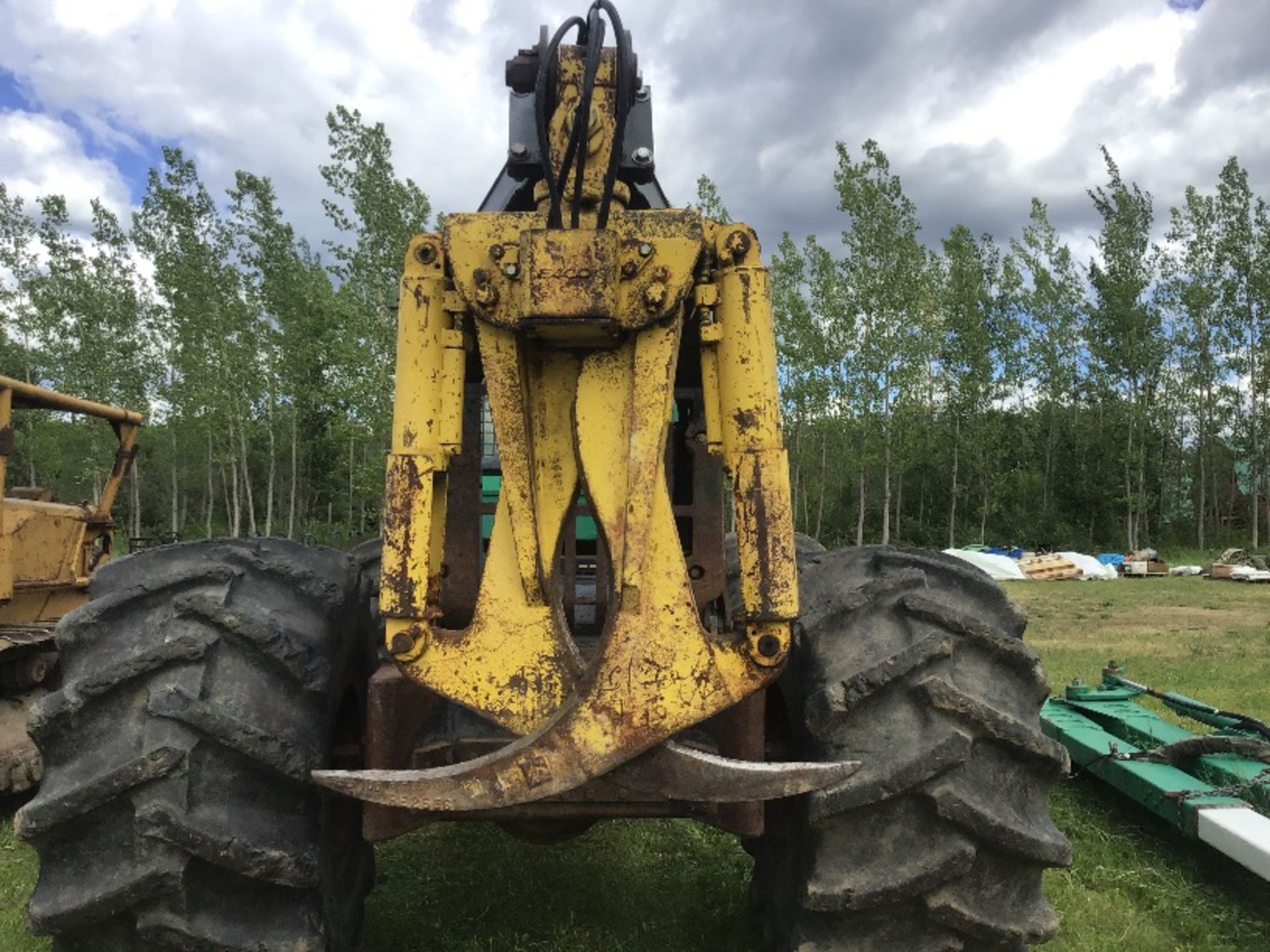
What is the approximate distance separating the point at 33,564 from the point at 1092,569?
79.5 ft

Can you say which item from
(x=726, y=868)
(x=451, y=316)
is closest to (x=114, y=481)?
(x=726, y=868)

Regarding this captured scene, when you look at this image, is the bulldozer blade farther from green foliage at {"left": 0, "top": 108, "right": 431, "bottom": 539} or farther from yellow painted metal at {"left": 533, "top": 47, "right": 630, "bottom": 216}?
green foliage at {"left": 0, "top": 108, "right": 431, "bottom": 539}

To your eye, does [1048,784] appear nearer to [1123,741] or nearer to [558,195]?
[558,195]

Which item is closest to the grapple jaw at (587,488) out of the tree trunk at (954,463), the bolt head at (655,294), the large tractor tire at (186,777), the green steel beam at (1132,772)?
the bolt head at (655,294)

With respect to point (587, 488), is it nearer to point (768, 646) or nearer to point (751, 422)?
point (751, 422)

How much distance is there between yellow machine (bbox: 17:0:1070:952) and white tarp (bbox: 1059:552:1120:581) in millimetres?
24368

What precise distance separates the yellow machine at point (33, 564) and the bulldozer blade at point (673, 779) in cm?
358

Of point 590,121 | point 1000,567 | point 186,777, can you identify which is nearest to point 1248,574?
point 1000,567

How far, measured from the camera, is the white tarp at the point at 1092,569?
974 inches

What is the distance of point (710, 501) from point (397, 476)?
114 centimetres

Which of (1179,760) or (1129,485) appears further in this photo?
(1129,485)

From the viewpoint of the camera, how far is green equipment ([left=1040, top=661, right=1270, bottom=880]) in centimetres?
362

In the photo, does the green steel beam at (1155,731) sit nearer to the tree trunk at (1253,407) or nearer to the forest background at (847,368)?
the forest background at (847,368)

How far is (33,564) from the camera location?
6.52m
